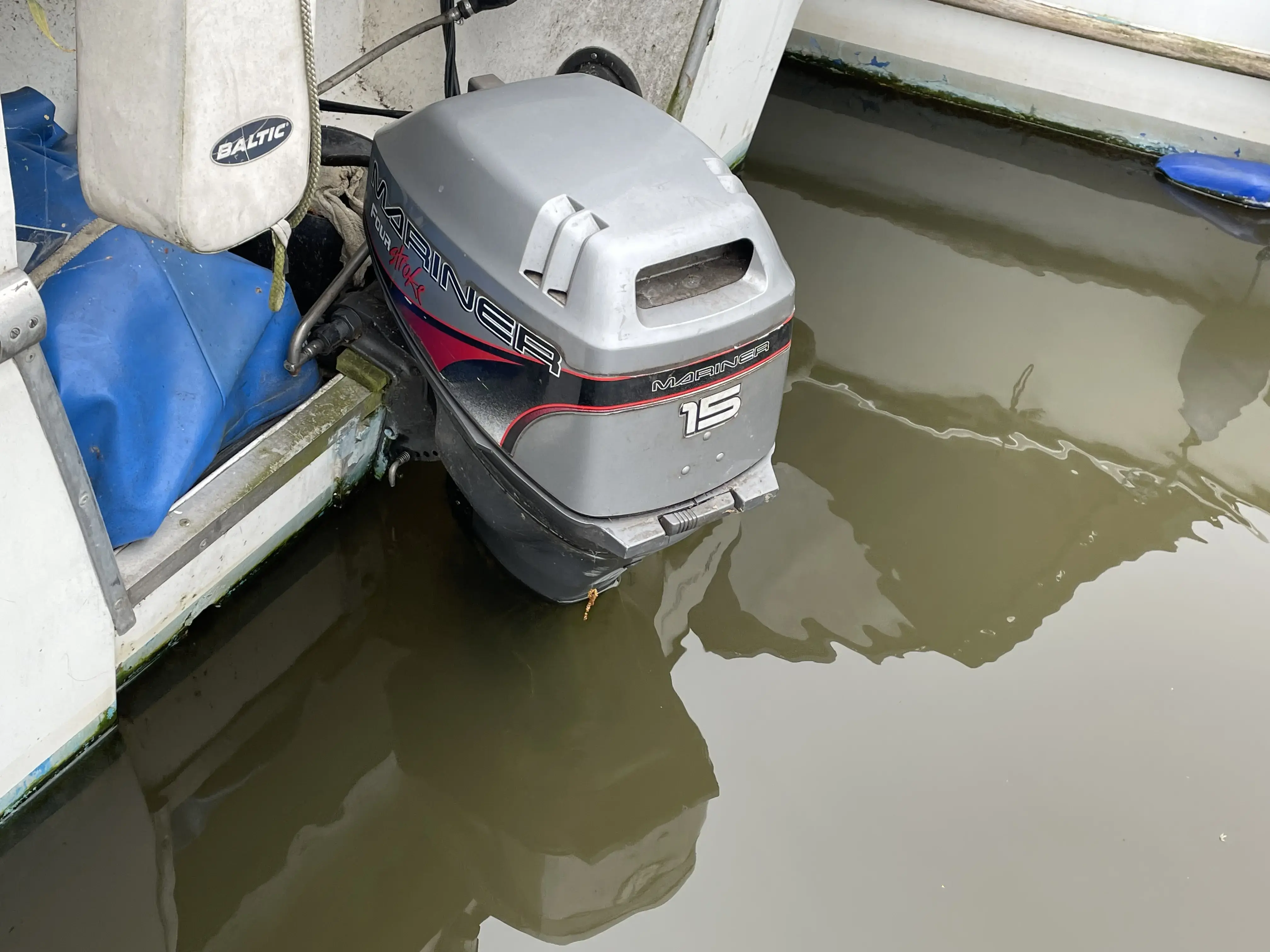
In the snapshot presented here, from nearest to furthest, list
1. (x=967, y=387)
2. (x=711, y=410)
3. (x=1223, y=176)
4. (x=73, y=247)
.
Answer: (x=73, y=247)
(x=711, y=410)
(x=967, y=387)
(x=1223, y=176)

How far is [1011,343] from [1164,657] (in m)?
1.18

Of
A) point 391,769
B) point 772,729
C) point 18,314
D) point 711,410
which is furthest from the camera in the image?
point 772,729

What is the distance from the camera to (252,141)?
117 cm

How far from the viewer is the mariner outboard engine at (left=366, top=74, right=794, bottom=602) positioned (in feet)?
4.79

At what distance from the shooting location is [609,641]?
2012 millimetres

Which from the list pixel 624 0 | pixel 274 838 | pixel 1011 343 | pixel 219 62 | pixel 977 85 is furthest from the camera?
pixel 977 85

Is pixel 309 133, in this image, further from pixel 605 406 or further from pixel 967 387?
pixel 967 387

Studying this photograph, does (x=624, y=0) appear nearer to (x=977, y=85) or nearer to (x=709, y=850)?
(x=709, y=850)

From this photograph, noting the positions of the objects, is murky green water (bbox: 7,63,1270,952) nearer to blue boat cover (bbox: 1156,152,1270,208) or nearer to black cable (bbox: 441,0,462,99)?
black cable (bbox: 441,0,462,99)

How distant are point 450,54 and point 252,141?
1.06 meters

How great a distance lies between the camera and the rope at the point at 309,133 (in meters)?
1.15

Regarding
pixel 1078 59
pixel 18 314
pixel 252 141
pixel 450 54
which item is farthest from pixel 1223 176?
pixel 18 314

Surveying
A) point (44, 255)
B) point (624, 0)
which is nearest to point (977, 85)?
point (624, 0)

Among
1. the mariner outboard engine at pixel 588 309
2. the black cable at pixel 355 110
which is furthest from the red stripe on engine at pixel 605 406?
the black cable at pixel 355 110
